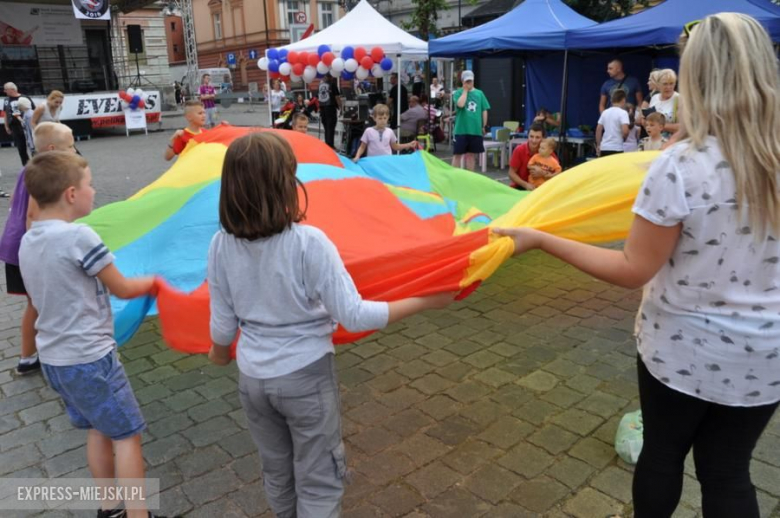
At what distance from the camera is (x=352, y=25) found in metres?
13.1

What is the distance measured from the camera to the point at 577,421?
311cm

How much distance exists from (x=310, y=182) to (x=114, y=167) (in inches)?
421

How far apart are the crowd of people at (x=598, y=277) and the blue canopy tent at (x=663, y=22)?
23.7ft

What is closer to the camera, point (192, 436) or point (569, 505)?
point (569, 505)

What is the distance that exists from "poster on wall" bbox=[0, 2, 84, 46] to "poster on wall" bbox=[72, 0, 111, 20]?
192 inches

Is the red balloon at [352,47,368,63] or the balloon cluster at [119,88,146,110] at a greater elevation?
the red balloon at [352,47,368,63]

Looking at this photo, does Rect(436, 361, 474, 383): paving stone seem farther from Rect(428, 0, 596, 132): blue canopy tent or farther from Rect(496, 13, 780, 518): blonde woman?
Rect(428, 0, 596, 132): blue canopy tent

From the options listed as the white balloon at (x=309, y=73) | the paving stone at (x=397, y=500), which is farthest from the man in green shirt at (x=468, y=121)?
the paving stone at (x=397, y=500)

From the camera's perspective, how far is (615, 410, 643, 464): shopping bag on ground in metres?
2.71

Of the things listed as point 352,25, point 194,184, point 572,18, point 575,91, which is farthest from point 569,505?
point 352,25

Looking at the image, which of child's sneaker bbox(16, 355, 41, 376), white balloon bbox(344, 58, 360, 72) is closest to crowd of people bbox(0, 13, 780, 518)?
child's sneaker bbox(16, 355, 41, 376)

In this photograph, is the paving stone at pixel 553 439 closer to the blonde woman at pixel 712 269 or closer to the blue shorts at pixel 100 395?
the blonde woman at pixel 712 269

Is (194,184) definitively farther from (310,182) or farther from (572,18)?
(572,18)

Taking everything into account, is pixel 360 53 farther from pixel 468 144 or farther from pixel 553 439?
pixel 553 439
